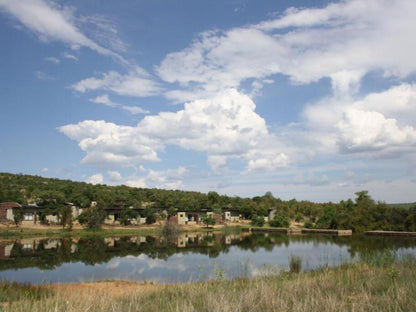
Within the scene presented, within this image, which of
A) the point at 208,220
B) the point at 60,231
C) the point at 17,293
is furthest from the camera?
the point at 208,220

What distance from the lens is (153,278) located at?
19.6m

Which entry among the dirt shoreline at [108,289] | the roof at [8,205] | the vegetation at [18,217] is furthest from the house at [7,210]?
the dirt shoreline at [108,289]

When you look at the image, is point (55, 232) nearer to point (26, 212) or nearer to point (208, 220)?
point (26, 212)

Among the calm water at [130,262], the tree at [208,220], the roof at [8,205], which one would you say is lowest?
the calm water at [130,262]

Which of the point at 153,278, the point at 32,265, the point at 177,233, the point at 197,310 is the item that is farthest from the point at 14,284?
the point at 177,233

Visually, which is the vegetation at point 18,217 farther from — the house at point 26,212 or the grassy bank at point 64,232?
the grassy bank at point 64,232

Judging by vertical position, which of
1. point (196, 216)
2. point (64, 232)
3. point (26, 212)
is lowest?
point (64, 232)

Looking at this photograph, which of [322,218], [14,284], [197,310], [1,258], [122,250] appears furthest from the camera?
[322,218]

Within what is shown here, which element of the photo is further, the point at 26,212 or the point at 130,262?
the point at 26,212

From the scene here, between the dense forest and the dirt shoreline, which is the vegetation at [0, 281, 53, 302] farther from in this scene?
the dense forest

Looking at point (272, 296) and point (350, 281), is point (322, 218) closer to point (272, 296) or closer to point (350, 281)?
point (350, 281)

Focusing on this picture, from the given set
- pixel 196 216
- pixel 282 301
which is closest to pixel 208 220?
pixel 196 216

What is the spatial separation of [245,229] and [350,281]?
173 ft

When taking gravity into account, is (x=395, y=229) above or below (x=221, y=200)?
below
